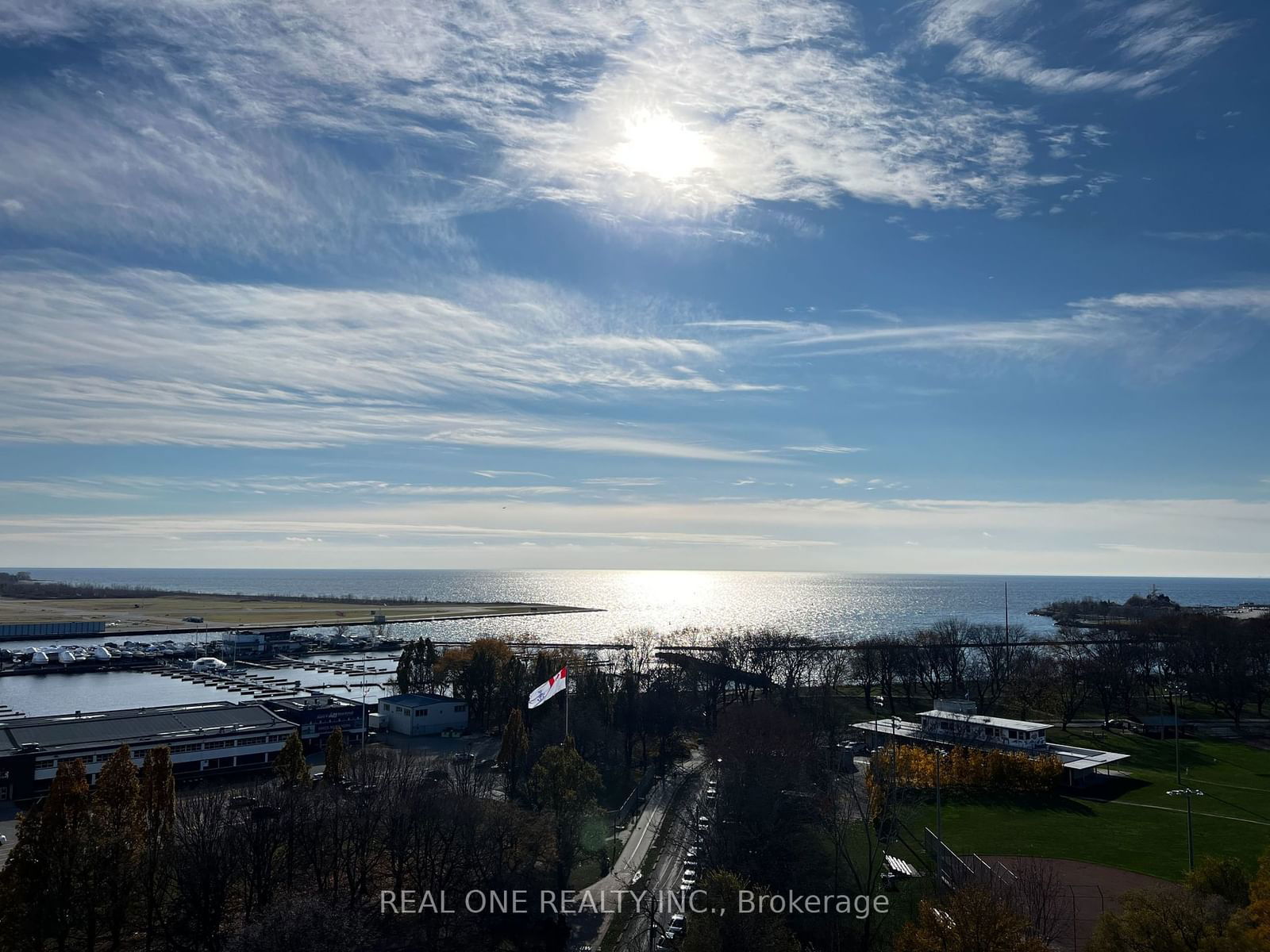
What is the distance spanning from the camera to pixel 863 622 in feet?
635

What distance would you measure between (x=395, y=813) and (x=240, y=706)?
32.6m

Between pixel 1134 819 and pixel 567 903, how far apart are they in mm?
30030

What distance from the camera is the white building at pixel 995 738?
51.5m

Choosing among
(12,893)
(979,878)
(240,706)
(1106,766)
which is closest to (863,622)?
(1106,766)

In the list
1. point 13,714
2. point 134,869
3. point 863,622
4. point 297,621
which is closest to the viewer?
point 134,869

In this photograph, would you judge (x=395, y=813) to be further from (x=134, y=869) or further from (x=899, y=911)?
(x=899, y=911)

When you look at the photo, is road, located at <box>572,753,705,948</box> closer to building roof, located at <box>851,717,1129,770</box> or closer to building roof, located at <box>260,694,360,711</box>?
building roof, located at <box>851,717,1129,770</box>

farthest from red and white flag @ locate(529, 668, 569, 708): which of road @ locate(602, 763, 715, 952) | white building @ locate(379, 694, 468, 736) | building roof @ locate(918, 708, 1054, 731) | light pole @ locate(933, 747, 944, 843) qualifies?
building roof @ locate(918, 708, 1054, 731)

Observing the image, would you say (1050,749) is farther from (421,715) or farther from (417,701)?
(417,701)

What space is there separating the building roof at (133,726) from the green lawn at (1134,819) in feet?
139

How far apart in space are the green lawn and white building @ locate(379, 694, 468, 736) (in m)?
38.4

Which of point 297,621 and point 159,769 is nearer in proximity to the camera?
point 159,769

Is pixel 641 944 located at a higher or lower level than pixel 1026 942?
lower

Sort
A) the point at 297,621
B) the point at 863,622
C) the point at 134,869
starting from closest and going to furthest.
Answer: the point at 134,869, the point at 297,621, the point at 863,622
